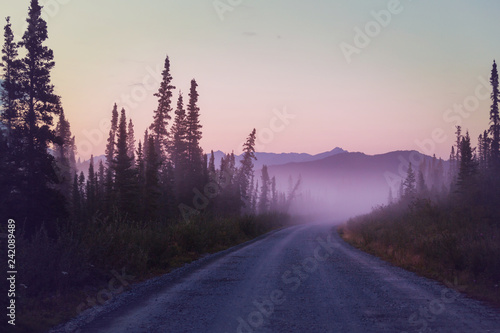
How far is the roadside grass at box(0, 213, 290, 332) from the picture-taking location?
24.8 feet

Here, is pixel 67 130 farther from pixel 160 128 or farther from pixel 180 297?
pixel 180 297

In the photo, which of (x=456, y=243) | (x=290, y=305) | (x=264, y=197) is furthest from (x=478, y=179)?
(x=264, y=197)

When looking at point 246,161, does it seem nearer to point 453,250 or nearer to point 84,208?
point 84,208

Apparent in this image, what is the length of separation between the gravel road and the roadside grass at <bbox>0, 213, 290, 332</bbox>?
0.55 meters

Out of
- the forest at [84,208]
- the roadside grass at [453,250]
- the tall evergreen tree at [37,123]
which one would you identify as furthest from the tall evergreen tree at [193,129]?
the roadside grass at [453,250]

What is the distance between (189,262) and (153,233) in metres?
1.84

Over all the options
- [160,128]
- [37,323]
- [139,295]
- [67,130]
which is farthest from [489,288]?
[67,130]

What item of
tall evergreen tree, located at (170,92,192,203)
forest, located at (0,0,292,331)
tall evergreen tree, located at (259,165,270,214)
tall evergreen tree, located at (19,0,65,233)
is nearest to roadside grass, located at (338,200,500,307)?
forest, located at (0,0,292,331)

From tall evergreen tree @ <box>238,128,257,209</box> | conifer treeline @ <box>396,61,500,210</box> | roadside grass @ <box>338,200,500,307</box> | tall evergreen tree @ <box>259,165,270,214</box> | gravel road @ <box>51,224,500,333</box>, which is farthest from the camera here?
tall evergreen tree @ <box>259,165,270,214</box>

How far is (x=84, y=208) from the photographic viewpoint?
4844 centimetres

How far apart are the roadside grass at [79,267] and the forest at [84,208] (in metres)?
0.03

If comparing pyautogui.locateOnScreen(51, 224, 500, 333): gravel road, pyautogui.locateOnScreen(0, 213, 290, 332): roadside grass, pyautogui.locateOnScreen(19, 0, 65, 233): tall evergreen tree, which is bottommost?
pyautogui.locateOnScreen(51, 224, 500, 333): gravel road

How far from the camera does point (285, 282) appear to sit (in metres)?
10.5

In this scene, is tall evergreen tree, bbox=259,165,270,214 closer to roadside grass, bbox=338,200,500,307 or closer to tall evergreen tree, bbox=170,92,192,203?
tall evergreen tree, bbox=170,92,192,203
